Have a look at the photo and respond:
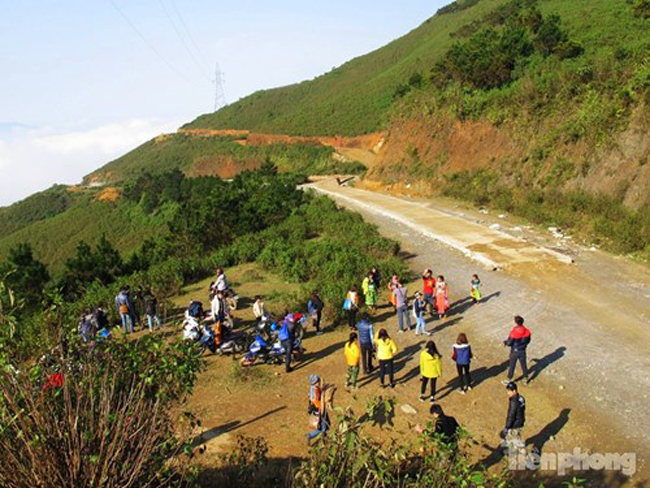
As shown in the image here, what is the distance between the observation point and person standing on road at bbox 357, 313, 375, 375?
10320 millimetres

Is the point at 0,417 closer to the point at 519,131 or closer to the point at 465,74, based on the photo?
the point at 519,131

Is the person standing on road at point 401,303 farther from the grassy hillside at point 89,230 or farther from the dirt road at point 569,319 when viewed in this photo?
the grassy hillside at point 89,230

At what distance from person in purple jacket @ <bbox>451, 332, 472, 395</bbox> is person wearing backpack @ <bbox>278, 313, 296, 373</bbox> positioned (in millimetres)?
3413

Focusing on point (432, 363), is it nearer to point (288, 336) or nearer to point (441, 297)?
point (288, 336)

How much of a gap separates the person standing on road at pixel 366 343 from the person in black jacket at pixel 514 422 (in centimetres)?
326

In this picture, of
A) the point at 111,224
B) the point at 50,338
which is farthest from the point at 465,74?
the point at 111,224

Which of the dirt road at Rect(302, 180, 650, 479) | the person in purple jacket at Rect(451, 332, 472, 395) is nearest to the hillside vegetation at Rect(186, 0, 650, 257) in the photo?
the dirt road at Rect(302, 180, 650, 479)

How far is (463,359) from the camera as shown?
9.26 m

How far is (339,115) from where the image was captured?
80.8m

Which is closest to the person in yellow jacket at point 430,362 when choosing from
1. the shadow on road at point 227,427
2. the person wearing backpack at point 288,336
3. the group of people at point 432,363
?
the group of people at point 432,363

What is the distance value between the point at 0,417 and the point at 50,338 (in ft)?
2.77

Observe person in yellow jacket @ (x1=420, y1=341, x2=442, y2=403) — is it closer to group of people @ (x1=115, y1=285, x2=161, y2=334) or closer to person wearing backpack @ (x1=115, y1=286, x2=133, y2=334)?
group of people @ (x1=115, y1=285, x2=161, y2=334)

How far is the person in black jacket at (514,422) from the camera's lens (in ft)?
24.5

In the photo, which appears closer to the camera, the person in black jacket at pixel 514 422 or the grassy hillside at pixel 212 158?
the person in black jacket at pixel 514 422
